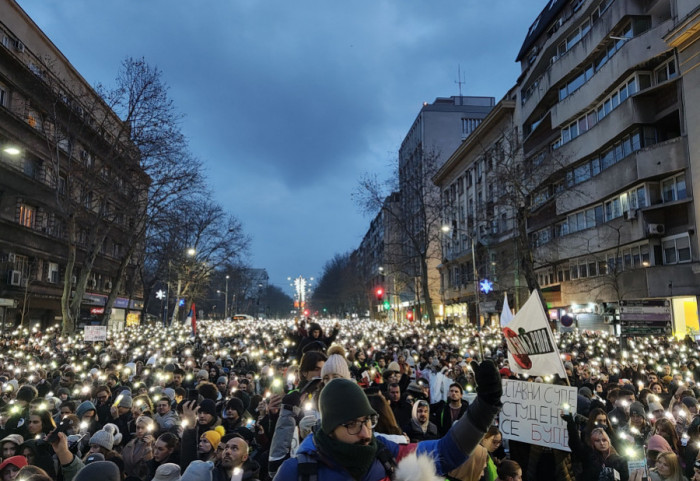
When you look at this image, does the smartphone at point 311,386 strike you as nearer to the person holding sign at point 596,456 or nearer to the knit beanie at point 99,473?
the knit beanie at point 99,473

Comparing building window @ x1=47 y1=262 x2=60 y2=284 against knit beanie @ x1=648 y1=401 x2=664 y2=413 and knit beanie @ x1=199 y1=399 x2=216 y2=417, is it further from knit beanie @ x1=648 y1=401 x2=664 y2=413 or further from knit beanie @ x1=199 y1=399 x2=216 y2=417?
knit beanie @ x1=648 y1=401 x2=664 y2=413

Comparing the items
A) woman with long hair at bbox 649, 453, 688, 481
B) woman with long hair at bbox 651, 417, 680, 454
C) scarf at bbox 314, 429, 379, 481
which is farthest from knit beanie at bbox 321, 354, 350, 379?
woman with long hair at bbox 651, 417, 680, 454

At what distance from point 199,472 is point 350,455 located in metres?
2.86

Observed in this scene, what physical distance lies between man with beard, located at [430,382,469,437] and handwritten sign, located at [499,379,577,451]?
2.87 ft

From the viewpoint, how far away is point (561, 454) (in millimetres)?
5785

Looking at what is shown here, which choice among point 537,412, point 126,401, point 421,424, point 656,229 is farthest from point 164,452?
point 656,229

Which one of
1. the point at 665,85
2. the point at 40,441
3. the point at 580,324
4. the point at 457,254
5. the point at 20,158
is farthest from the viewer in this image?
the point at 457,254

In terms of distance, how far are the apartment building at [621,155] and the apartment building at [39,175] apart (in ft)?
77.6

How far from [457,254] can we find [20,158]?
144 feet

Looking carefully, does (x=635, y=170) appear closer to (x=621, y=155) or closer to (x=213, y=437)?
(x=621, y=155)

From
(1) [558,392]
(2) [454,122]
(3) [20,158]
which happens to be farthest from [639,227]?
(2) [454,122]

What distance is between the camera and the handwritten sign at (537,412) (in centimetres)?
579

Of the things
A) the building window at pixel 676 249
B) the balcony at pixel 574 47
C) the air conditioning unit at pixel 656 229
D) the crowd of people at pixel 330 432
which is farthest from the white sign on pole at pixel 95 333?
the balcony at pixel 574 47

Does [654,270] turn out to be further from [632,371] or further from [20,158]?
[20,158]
